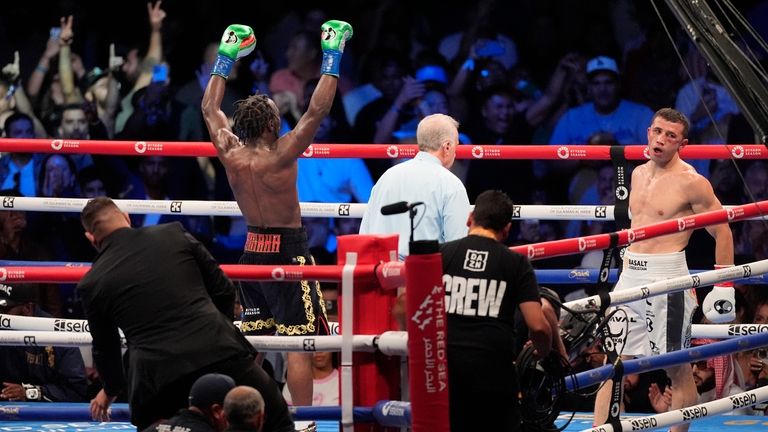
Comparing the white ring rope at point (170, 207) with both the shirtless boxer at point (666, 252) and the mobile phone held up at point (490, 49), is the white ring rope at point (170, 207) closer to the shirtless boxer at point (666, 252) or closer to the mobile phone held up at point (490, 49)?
the shirtless boxer at point (666, 252)

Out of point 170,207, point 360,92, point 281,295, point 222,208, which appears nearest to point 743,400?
point 281,295

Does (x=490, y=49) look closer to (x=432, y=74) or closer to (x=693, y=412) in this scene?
(x=432, y=74)

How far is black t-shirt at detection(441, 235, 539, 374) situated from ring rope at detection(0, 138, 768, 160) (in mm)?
2066

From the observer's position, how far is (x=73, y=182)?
828 cm

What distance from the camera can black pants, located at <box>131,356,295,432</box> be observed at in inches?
149

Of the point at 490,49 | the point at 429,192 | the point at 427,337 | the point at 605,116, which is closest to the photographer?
the point at 427,337

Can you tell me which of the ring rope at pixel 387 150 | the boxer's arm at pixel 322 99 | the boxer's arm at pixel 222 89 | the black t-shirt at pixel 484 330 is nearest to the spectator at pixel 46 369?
the ring rope at pixel 387 150

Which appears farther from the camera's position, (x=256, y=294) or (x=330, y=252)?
(x=330, y=252)

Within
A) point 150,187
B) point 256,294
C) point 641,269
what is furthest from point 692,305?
point 150,187

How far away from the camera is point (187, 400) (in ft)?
12.6

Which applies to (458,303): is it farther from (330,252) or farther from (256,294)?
(330,252)

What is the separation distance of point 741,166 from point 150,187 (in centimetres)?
388

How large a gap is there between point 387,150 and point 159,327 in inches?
95.0

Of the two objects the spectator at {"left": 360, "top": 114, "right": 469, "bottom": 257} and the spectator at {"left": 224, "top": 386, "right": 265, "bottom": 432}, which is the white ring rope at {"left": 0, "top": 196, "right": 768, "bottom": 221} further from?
the spectator at {"left": 224, "top": 386, "right": 265, "bottom": 432}
